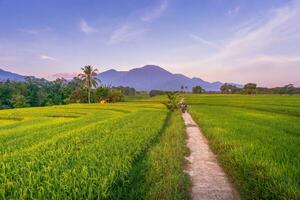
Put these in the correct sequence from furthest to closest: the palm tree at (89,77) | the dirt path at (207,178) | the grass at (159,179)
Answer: the palm tree at (89,77) < the dirt path at (207,178) < the grass at (159,179)

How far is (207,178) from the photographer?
7.30 metres

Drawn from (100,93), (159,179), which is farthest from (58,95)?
(159,179)

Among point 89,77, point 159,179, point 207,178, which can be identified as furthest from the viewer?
point 89,77

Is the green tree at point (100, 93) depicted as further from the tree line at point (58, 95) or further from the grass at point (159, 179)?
the grass at point (159, 179)

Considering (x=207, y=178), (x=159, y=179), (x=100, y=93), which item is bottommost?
(x=207, y=178)

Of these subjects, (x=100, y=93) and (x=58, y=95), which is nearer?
(x=100, y=93)

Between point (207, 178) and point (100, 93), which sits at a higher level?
point (100, 93)

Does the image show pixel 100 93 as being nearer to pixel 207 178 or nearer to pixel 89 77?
pixel 89 77

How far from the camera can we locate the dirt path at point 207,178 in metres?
6.13

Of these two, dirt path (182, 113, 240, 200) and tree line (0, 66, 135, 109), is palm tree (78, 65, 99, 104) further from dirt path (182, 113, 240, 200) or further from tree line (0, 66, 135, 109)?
dirt path (182, 113, 240, 200)

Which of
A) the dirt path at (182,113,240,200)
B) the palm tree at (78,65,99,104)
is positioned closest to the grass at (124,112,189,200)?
the dirt path at (182,113,240,200)

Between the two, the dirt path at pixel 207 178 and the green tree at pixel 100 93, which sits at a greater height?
the green tree at pixel 100 93

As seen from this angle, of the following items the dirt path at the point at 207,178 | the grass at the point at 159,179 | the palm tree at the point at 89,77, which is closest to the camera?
the grass at the point at 159,179

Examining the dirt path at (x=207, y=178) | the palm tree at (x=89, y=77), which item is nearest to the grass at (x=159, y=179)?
the dirt path at (x=207, y=178)
